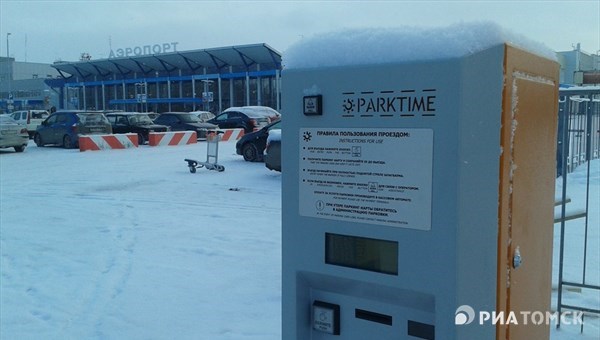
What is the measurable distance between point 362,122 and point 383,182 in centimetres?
23

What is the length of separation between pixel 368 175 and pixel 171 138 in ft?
67.7

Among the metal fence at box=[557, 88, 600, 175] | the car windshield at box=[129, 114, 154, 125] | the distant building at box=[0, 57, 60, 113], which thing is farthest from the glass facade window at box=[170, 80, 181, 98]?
the metal fence at box=[557, 88, 600, 175]

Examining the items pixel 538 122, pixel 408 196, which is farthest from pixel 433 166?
pixel 538 122

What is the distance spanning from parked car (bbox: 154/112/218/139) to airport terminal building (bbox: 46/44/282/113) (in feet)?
80.6

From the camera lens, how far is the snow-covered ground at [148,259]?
169 inches

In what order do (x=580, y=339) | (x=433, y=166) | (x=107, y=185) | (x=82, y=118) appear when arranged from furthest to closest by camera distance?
(x=82, y=118) → (x=107, y=185) → (x=580, y=339) → (x=433, y=166)

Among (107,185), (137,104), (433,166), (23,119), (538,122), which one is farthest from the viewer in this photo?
(137,104)

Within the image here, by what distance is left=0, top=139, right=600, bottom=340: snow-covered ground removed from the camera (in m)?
4.29

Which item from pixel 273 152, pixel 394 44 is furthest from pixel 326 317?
pixel 273 152

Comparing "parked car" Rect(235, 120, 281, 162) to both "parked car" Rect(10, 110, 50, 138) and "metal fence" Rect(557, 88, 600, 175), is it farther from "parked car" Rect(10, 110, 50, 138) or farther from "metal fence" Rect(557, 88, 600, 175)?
"parked car" Rect(10, 110, 50, 138)

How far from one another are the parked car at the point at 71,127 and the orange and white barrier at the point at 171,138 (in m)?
1.81

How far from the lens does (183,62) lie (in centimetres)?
5984

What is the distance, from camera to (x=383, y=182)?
1899 mm

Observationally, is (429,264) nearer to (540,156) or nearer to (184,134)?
(540,156)
